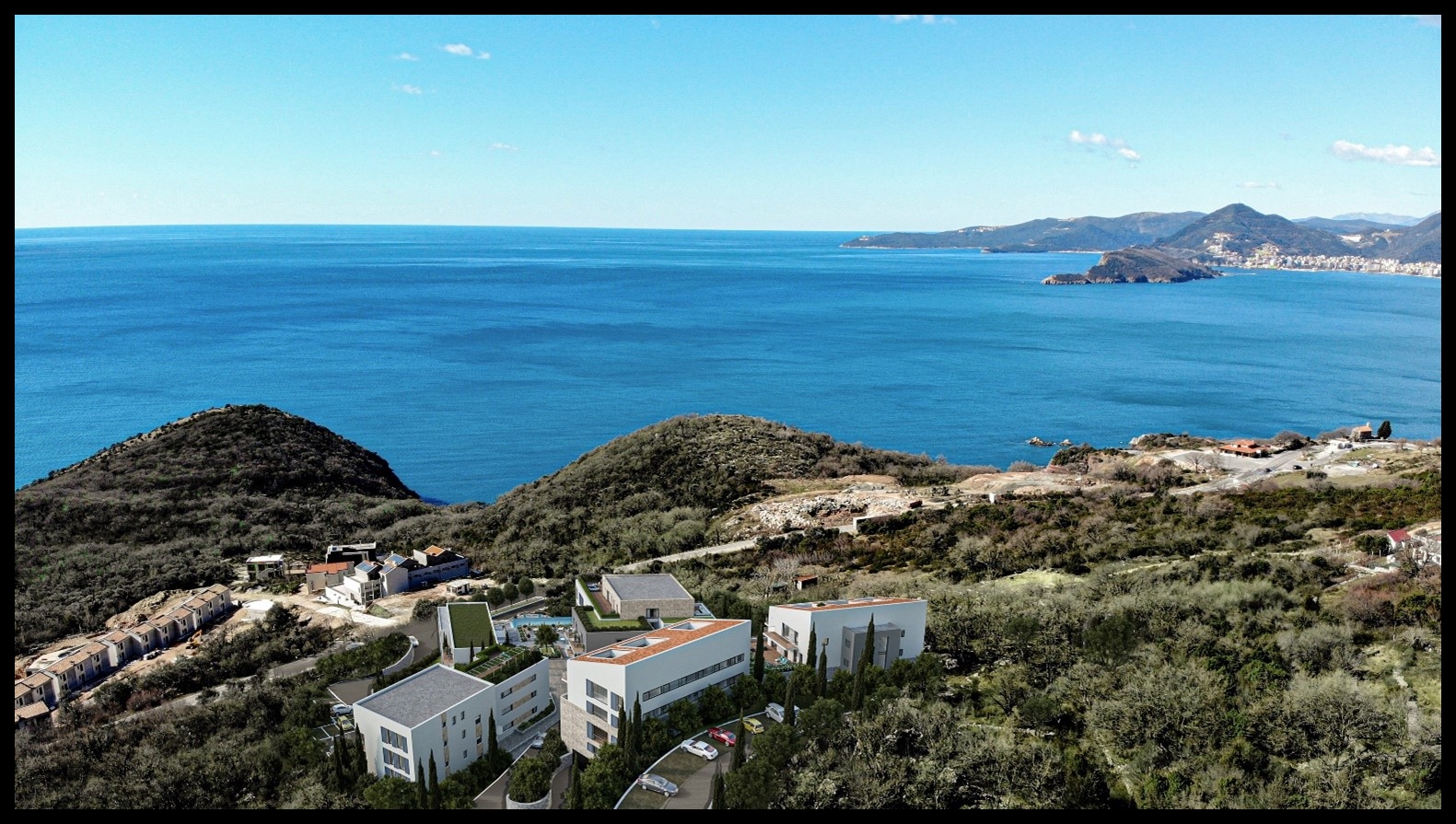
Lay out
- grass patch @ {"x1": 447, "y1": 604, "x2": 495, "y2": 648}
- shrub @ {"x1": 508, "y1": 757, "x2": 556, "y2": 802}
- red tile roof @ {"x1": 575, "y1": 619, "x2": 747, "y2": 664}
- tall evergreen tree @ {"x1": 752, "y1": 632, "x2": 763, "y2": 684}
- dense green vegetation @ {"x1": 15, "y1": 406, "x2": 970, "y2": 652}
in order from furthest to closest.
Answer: dense green vegetation @ {"x1": 15, "y1": 406, "x2": 970, "y2": 652} < grass patch @ {"x1": 447, "y1": 604, "x2": 495, "y2": 648} < tall evergreen tree @ {"x1": 752, "y1": 632, "x2": 763, "y2": 684} < red tile roof @ {"x1": 575, "y1": 619, "x2": 747, "y2": 664} < shrub @ {"x1": 508, "y1": 757, "x2": 556, "y2": 802}

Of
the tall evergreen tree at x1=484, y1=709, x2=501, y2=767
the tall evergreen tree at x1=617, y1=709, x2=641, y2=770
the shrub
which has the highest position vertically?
the tall evergreen tree at x1=617, y1=709, x2=641, y2=770

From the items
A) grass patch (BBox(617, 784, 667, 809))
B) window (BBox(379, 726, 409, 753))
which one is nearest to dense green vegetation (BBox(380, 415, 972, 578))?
window (BBox(379, 726, 409, 753))

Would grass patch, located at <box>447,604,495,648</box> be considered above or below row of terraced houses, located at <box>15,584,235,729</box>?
above

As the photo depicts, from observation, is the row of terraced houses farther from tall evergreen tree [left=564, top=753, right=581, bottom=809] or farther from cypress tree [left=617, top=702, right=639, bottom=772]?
cypress tree [left=617, top=702, right=639, bottom=772]

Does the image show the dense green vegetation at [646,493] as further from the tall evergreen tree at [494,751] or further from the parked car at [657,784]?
the parked car at [657,784]

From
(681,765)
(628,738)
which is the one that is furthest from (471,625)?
(681,765)

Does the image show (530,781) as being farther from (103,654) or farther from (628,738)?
(103,654)
